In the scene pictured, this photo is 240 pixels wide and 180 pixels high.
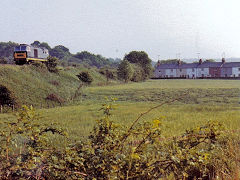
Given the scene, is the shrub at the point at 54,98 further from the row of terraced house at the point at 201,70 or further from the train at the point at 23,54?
the row of terraced house at the point at 201,70

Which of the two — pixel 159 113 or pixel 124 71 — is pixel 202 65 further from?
pixel 159 113

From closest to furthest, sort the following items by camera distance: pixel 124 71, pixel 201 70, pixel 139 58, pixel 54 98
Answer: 1. pixel 54 98
2. pixel 124 71
3. pixel 139 58
4. pixel 201 70

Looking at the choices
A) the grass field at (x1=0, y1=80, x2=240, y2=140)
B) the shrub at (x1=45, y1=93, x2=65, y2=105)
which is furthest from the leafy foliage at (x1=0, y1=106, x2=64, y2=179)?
the shrub at (x1=45, y1=93, x2=65, y2=105)

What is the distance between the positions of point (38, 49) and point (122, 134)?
36.6 metres

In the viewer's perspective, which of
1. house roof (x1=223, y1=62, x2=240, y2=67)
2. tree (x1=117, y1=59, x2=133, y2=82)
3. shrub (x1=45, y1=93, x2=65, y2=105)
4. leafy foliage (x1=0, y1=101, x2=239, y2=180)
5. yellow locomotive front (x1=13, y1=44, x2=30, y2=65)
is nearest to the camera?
leafy foliage (x1=0, y1=101, x2=239, y2=180)

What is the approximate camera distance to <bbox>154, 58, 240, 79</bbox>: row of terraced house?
92.2m

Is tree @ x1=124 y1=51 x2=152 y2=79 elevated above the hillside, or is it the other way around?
tree @ x1=124 y1=51 x2=152 y2=79

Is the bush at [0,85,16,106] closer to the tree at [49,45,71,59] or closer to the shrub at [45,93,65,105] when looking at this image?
the shrub at [45,93,65,105]

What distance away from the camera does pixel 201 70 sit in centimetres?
10038

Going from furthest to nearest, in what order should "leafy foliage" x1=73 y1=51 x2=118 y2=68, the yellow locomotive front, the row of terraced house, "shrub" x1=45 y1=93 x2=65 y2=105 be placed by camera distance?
"leafy foliage" x1=73 y1=51 x2=118 y2=68 < the row of terraced house < the yellow locomotive front < "shrub" x1=45 y1=93 x2=65 y2=105

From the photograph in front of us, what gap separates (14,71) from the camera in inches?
1017

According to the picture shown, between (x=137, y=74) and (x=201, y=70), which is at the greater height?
(x=201, y=70)

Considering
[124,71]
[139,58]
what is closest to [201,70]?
[139,58]

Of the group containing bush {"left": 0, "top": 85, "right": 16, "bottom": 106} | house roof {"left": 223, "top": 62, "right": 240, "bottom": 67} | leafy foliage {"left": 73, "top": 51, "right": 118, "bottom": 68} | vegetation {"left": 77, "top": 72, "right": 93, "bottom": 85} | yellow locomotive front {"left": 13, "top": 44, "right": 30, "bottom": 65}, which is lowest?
bush {"left": 0, "top": 85, "right": 16, "bottom": 106}
